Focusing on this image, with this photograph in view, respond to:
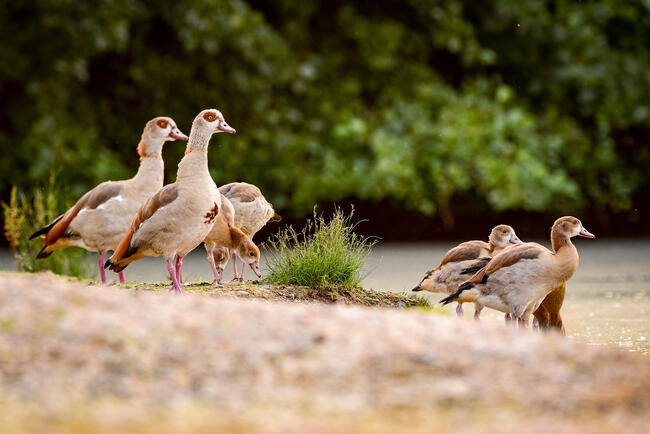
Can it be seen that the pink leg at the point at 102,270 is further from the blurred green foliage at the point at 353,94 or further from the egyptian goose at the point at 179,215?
the blurred green foliage at the point at 353,94

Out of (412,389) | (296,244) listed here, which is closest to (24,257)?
(296,244)

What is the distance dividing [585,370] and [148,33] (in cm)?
1600

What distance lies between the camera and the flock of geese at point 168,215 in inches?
304

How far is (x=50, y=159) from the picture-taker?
16.8 metres

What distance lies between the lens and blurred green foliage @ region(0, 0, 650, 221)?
17.5 meters

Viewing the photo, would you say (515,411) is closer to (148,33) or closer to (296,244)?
(296,244)

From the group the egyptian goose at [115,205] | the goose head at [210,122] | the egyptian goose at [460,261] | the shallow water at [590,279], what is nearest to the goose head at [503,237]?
the egyptian goose at [460,261]

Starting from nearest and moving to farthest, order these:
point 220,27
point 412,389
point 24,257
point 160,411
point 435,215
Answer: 1. point 160,411
2. point 412,389
3. point 24,257
4. point 220,27
5. point 435,215

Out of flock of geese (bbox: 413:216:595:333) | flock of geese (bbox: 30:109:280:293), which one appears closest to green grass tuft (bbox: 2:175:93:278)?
flock of geese (bbox: 30:109:280:293)

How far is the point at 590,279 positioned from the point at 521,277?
5.16 metres

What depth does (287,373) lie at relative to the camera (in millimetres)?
4492

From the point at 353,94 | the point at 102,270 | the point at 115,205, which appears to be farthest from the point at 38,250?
the point at 353,94

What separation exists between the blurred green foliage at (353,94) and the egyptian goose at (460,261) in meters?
9.69

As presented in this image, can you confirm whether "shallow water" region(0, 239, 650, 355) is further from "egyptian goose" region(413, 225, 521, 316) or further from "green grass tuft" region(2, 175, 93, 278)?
"green grass tuft" region(2, 175, 93, 278)
